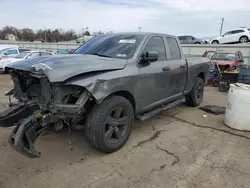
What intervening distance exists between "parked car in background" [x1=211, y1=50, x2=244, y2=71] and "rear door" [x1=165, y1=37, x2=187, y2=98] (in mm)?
6877

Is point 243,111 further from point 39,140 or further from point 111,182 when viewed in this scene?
point 39,140

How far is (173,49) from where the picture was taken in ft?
16.8

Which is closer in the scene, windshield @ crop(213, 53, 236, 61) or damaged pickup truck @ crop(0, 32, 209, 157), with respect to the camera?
damaged pickup truck @ crop(0, 32, 209, 157)

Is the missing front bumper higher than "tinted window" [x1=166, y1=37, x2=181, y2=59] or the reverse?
the reverse

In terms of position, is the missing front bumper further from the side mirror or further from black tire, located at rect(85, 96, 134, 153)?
the side mirror

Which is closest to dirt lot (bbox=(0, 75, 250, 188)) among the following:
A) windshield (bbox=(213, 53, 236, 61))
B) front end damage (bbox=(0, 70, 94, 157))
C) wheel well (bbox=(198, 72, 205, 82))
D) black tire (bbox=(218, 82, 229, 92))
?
front end damage (bbox=(0, 70, 94, 157))

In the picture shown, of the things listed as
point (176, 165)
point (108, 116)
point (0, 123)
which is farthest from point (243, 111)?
point (0, 123)

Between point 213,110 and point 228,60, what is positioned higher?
point 228,60

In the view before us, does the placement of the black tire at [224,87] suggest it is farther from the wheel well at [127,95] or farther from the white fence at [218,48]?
the white fence at [218,48]

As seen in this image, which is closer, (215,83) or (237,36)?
(215,83)

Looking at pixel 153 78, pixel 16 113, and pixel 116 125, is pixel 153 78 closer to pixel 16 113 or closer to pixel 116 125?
pixel 116 125

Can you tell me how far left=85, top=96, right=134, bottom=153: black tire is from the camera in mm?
3212

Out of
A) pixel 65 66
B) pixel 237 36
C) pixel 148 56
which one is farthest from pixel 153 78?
pixel 237 36

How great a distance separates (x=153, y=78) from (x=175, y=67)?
94 cm
